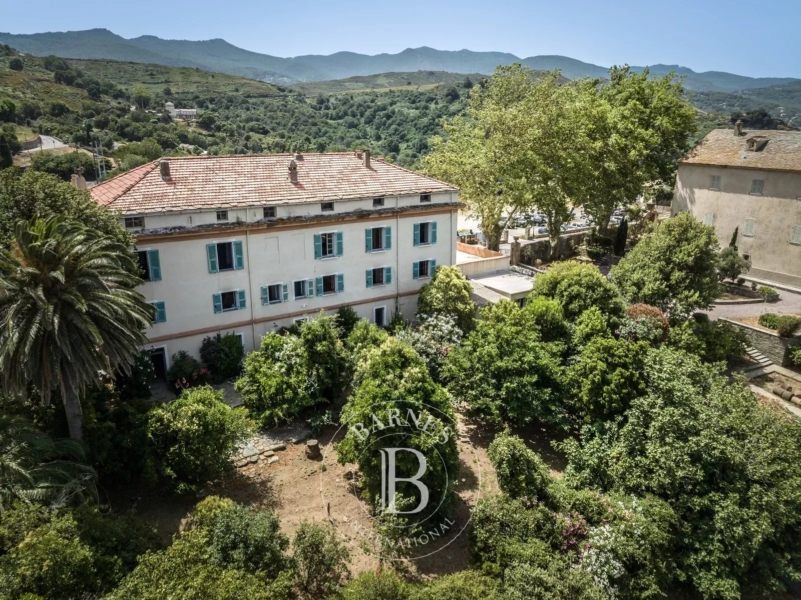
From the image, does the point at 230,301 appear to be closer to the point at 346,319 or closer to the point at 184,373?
the point at 184,373

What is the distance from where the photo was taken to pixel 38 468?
18.5 m

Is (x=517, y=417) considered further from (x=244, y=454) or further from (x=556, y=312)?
(x=244, y=454)

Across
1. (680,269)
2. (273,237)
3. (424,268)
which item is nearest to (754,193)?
(680,269)

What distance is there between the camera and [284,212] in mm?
31484

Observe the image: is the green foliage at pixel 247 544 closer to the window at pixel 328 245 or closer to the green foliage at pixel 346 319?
the green foliage at pixel 346 319

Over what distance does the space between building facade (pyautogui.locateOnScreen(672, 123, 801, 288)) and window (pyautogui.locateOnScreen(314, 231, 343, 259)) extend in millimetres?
37827

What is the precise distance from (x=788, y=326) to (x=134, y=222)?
42000 millimetres

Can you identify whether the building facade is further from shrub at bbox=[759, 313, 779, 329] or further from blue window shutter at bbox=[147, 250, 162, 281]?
blue window shutter at bbox=[147, 250, 162, 281]

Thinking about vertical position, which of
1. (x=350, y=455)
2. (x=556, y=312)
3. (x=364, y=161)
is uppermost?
(x=364, y=161)

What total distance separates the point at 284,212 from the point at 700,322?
28540mm

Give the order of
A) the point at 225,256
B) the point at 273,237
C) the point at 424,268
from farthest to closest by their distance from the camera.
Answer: the point at 424,268
the point at 273,237
the point at 225,256

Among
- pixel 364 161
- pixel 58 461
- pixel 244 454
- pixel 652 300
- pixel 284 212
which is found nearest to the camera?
pixel 58 461

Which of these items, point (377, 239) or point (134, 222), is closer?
point (134, 222)

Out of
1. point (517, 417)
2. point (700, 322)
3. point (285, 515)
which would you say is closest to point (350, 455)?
point (285, 515)
